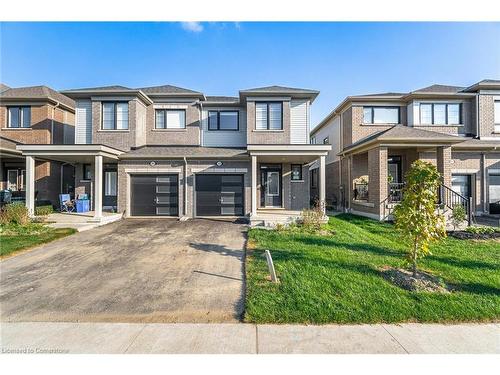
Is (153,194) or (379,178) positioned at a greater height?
(379,178)

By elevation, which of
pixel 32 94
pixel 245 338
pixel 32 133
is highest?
pixel 32 94

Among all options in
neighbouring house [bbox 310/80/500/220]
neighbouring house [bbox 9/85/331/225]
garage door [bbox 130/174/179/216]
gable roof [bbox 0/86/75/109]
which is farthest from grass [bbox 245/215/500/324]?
gable roof [bbox 0/86/75/109]

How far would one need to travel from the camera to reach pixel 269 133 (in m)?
14.9

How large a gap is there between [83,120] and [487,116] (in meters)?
25.4

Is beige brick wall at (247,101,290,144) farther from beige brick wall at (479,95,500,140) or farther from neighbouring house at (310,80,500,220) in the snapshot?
beige brick wall at (479,95,500,140)

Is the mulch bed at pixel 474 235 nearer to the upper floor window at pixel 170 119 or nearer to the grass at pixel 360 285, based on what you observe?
the grass at pixel 360 285

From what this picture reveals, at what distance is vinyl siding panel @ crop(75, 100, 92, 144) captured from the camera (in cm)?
1505

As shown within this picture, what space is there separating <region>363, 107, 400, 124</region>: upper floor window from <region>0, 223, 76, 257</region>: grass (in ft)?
57.9

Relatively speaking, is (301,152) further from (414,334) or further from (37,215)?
(37,215)

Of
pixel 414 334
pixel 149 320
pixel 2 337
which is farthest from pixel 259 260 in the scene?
pixel 2 337

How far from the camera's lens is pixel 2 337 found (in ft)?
12.2

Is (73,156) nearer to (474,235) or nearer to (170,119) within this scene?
(170,119)

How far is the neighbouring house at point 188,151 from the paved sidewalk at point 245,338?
Answer: 8754mm

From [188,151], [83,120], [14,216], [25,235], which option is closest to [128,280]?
[25,235]
